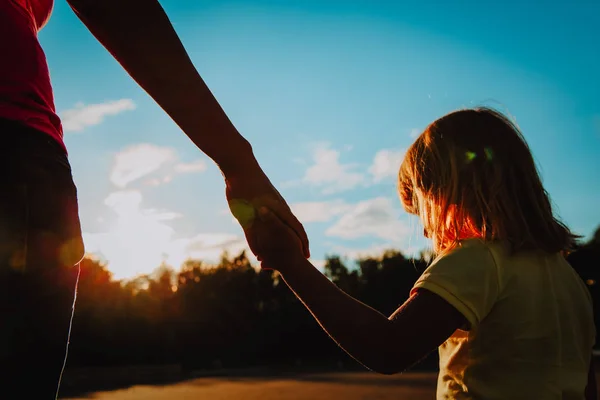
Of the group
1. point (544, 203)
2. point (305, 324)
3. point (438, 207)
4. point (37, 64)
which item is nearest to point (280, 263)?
point (438, 207)

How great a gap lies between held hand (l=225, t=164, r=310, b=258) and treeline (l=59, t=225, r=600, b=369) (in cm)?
3238

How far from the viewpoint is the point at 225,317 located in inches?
1818

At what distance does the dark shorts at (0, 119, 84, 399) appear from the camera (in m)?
1.08

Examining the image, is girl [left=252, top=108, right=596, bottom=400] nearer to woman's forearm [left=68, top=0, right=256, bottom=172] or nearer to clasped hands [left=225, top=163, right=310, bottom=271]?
clasped hands [left=225, top=163, right=310, bottom=271]

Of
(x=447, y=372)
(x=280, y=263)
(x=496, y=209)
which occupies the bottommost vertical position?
(x=447, y=372)

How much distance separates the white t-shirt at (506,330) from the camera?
4.65 feet

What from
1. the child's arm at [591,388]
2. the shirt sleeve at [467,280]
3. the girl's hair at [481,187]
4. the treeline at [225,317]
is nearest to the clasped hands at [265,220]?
the shirt sleeve at [467,280]

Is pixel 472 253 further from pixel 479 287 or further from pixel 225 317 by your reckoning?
pixel 225 317

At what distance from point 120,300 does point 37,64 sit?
35994 mm

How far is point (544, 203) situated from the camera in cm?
168

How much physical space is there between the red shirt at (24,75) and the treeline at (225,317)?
32521 mm

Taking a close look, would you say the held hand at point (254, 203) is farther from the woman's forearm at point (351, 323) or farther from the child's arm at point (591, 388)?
the child's arm at point (591, 388)

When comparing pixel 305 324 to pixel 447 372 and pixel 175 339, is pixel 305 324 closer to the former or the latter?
pixel 175 339

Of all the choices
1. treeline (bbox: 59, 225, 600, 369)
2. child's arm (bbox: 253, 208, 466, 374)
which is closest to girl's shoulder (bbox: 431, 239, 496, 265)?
child's arm (bbox: 253, 208, 466, 374)
